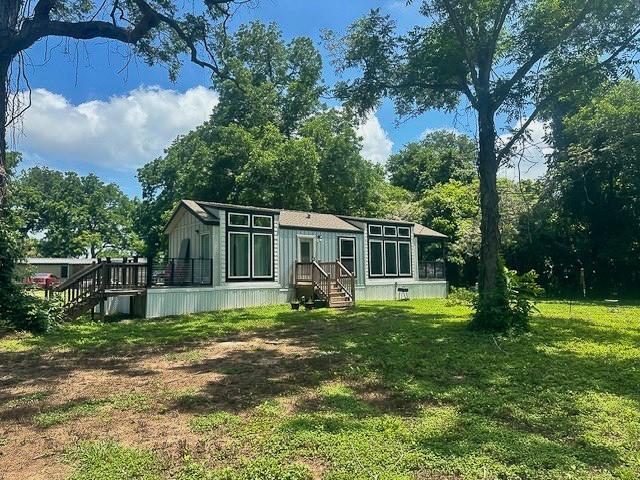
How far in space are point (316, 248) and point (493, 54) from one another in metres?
9.27

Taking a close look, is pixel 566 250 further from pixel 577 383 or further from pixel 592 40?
pixel 577 383

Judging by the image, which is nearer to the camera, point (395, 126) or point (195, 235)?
point (395, 126)

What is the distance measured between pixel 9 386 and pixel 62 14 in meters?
11.4

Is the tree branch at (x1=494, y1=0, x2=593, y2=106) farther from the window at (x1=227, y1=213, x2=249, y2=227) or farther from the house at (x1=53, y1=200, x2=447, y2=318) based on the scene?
the window at (x1=227, y1=213, x2=249, y2=227)

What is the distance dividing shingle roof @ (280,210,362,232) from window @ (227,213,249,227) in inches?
59.9

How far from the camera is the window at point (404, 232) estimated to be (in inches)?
808

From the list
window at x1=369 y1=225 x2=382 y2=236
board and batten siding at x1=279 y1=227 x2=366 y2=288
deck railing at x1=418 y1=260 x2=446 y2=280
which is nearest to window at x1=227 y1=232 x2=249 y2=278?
board and batten siding at x1=279 y1=227 x2=366 y2=288

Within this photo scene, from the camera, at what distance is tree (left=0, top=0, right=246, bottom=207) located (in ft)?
34.2

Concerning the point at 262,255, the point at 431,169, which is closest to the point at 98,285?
the point at 262,255

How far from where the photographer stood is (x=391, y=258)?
20141 mm

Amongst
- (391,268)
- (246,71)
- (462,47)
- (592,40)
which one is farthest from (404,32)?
(246,71)

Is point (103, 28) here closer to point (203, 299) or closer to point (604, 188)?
point (203, 299)

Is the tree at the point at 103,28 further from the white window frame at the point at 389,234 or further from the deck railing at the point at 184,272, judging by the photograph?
the white window frame at the point at 389,234

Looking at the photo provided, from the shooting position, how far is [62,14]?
12734mm
